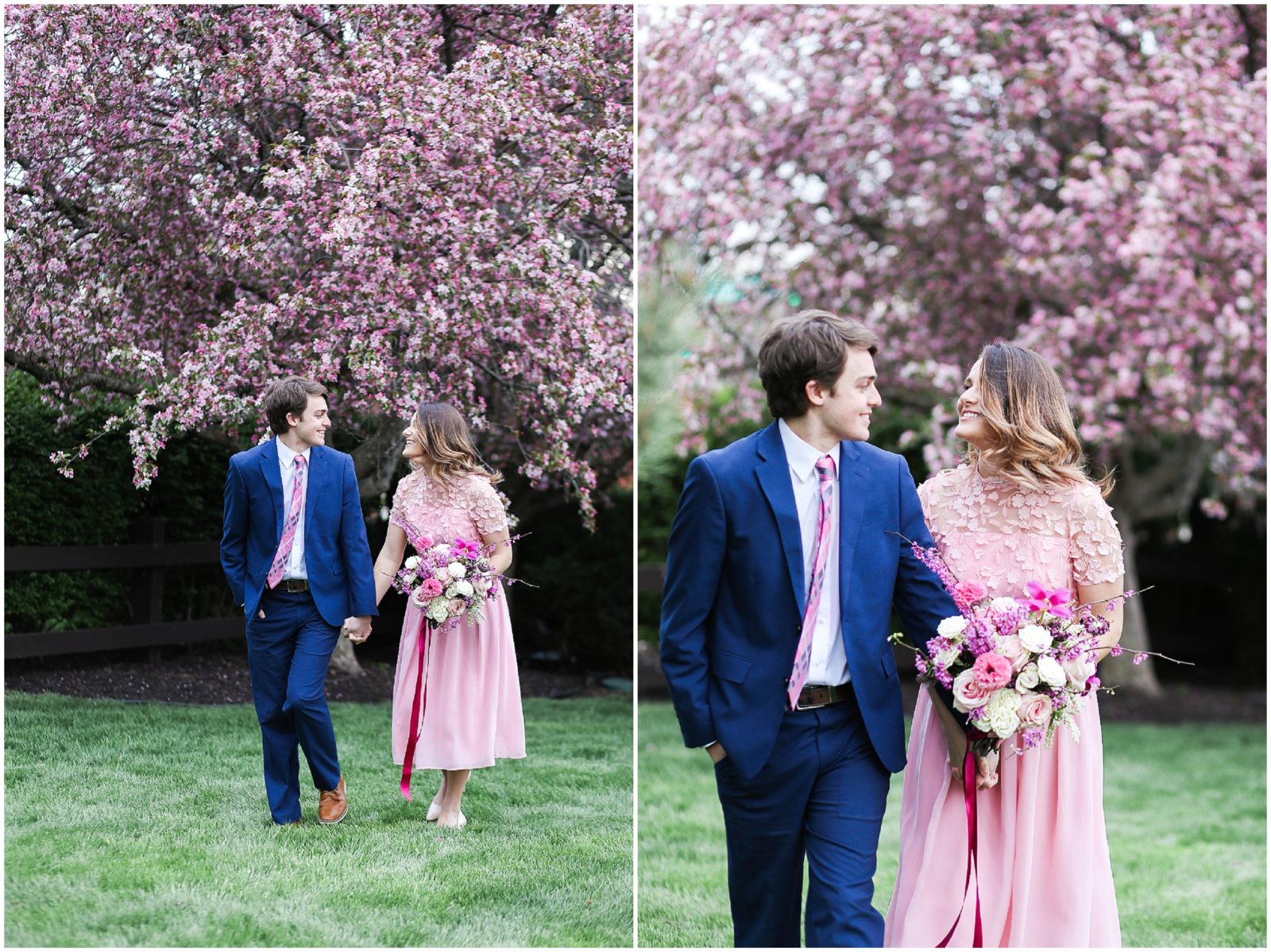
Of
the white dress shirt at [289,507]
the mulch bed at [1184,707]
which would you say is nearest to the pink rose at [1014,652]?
the white dress shirt at [289,507]

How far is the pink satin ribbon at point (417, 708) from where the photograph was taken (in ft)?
11.8

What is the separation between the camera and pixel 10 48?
3623 mm

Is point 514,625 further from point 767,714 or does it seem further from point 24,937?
point 24,937

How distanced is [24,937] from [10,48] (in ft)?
8.36

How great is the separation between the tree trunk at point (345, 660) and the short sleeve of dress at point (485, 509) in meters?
0.51

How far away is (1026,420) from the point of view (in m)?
2.94

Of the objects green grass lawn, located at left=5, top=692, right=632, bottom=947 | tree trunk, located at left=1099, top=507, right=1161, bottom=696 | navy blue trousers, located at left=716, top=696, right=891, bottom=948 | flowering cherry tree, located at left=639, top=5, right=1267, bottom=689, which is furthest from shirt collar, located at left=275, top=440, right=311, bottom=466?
tree trunk, located at left=1099, top=507, right=1161, bottom=696

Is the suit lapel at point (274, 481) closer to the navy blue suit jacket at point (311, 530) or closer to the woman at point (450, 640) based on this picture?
the navy blue suit jacket at point (311, 530)

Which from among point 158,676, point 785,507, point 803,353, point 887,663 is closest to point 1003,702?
point 887,663

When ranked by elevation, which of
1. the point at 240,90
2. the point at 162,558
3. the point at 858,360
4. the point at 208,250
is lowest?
the point at 162,558

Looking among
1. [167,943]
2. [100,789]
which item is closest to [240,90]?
[100,789]

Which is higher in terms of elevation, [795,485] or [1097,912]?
[795,485]

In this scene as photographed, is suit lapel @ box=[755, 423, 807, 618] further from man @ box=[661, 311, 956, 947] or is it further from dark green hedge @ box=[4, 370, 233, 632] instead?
dark green hedge @ box=[4, 370, 233, 632]

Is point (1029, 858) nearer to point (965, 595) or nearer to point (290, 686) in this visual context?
point (965, 595)
